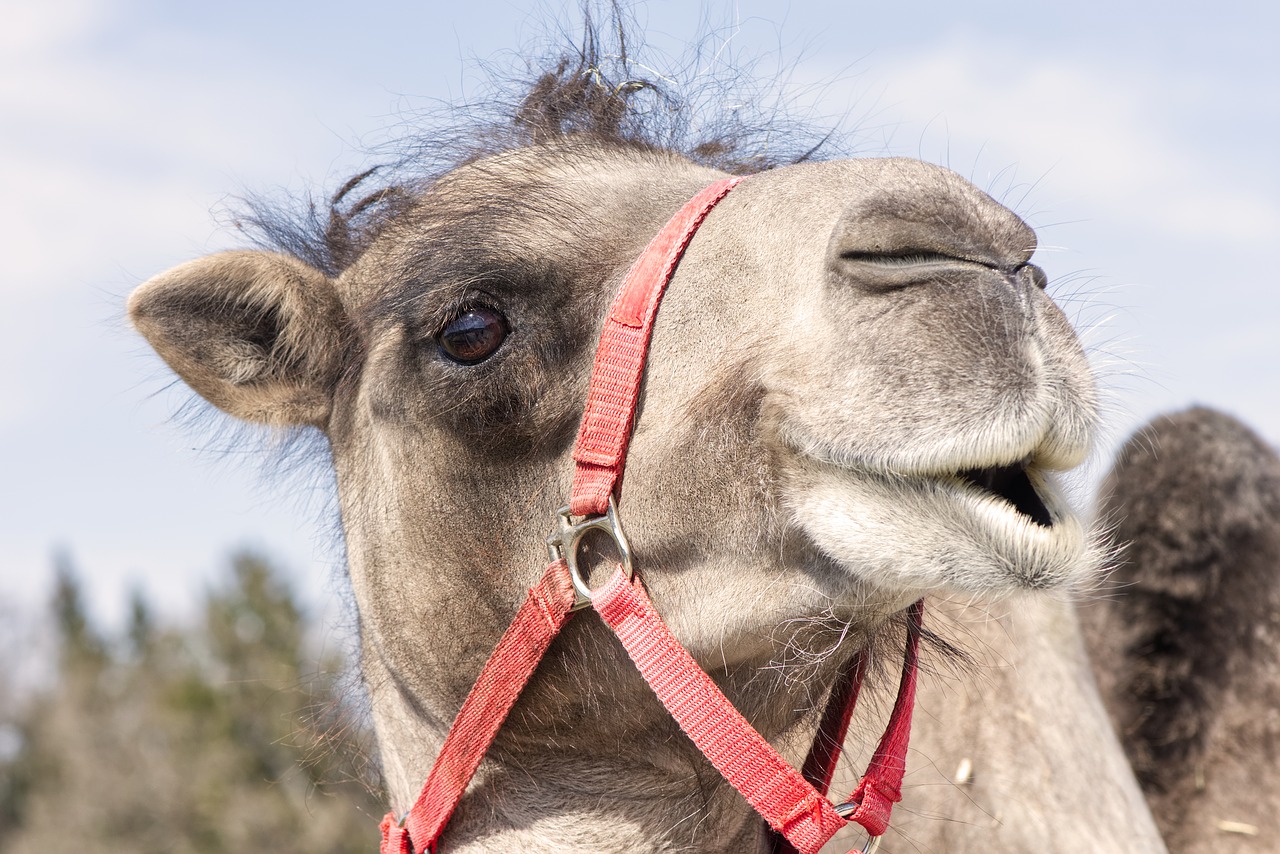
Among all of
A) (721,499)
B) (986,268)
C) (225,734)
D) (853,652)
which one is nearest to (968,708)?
(853,652)

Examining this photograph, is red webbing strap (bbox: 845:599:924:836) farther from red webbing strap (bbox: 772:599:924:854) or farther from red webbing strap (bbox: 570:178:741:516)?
red webbing strap (bbox: 570:178:741:516)

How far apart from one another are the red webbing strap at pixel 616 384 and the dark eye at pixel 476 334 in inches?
11.2

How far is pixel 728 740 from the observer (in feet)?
8.59

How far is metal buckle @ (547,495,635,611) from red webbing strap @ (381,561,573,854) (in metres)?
0.02

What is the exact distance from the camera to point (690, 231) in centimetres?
289

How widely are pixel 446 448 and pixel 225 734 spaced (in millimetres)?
37370

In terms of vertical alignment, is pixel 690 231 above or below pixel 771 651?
above

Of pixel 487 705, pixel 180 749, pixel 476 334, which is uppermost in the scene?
pixel 476 334

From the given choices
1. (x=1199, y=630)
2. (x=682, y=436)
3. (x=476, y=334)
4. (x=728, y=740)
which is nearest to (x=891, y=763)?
(x=728, y=740)

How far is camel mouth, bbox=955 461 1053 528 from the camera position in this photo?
2.39 m

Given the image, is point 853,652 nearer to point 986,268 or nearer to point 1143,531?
point 986,268

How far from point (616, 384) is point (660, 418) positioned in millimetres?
131

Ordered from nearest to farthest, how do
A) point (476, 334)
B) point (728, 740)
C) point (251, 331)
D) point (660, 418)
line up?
1. point (728, 740)
2. point (660, 418)
3. point (476, 334)
4. point (251, 331)

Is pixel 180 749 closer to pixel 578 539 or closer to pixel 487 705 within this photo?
pixel 487 705
